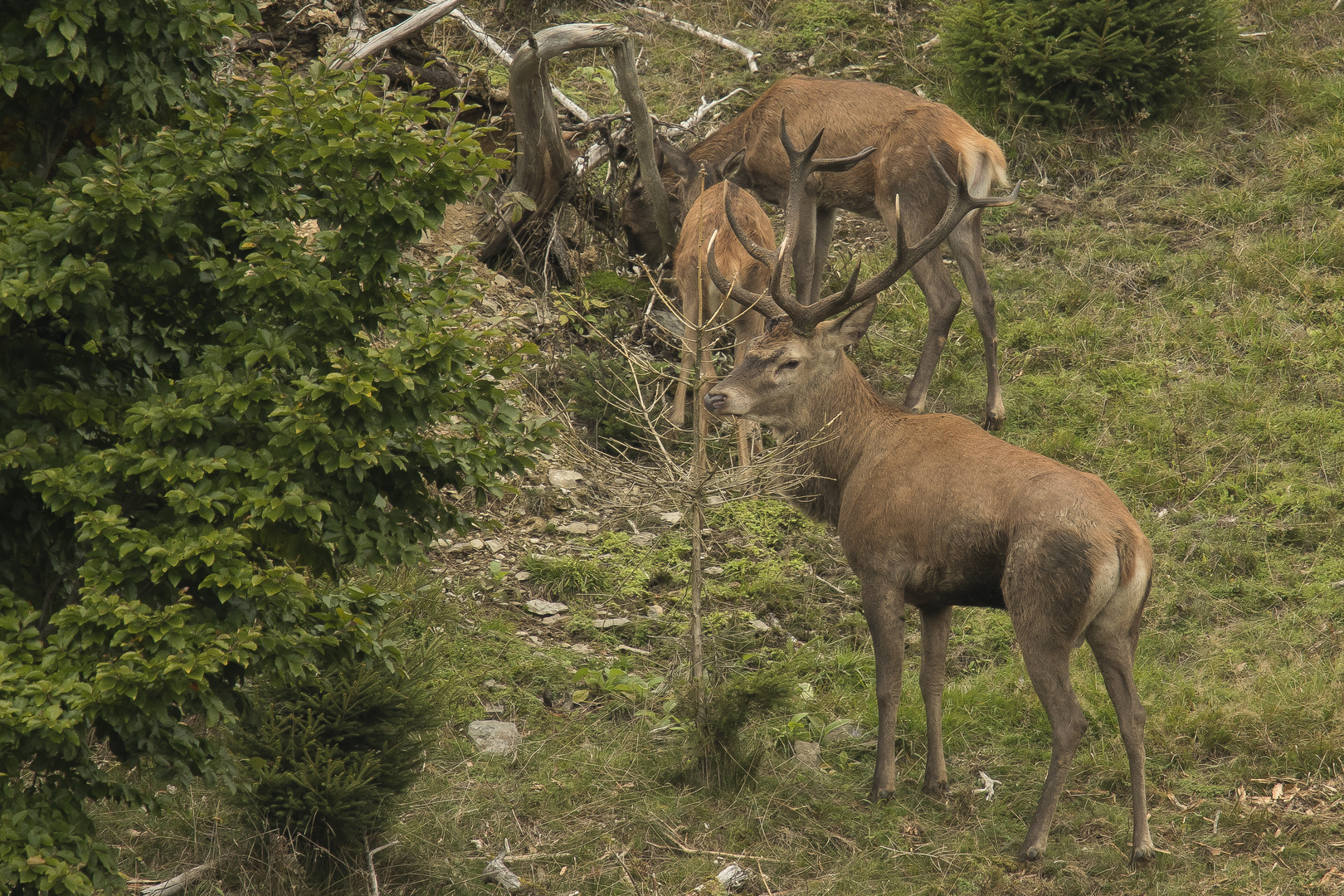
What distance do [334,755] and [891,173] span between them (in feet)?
19.7

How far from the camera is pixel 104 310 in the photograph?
385 centimetres

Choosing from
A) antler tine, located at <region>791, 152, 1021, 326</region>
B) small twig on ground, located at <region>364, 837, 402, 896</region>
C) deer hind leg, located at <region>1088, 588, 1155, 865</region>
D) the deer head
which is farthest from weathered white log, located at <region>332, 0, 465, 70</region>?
deer hind leg, located at <region>1088, 588, 1155, 865</region>

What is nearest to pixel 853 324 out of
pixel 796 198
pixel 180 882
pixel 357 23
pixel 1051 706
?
pixel 796 198

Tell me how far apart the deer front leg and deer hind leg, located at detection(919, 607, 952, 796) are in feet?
0.62

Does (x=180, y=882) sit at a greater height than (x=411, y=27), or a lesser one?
lesser

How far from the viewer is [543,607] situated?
770cm

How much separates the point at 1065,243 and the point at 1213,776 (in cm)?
615

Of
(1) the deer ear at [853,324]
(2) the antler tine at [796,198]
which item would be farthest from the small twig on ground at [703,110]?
(1) the deer ear at [853,324]

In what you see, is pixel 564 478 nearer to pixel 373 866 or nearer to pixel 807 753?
pixel 807 753

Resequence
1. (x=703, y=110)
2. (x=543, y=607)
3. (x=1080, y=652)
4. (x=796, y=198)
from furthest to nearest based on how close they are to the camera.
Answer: (x=703, y=110) → (x=796, y=198) → (x=543, y=607) → (x=1080, y=652)

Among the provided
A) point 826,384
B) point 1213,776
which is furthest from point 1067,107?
point 1213,776

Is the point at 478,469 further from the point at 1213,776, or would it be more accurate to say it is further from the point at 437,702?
the point at 1213,776

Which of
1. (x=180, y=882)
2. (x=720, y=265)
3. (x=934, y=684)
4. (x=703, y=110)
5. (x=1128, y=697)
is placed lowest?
(x=934, y=684)

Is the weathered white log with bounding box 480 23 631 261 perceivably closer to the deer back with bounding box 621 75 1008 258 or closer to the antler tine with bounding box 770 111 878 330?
the deer back with bounding box 621 75 1008 258
